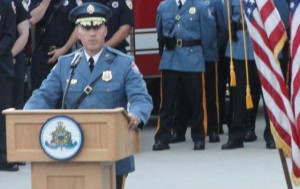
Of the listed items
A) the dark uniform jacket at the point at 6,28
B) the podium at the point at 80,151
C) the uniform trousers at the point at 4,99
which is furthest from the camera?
the uniform trousers at the point at 4,99

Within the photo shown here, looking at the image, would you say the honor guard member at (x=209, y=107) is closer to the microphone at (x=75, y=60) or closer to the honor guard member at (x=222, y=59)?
the honor guard member at (x=222, y=59)

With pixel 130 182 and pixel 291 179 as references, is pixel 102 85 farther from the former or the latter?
pixel 130 182

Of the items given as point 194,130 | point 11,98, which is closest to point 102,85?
point 11,98

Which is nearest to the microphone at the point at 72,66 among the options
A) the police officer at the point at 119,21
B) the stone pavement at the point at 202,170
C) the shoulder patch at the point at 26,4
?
the stone pavement at the point at 202,170

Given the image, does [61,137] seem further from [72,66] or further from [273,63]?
[273,63]

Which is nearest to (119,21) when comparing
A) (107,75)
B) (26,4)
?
(26,4)

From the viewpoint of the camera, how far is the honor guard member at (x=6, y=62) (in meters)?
11.6

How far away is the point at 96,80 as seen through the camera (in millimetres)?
7117

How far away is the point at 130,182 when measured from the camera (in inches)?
441

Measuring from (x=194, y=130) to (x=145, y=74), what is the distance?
1.96m

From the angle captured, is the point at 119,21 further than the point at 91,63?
Yes

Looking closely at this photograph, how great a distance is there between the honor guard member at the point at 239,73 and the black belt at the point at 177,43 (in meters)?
0.45

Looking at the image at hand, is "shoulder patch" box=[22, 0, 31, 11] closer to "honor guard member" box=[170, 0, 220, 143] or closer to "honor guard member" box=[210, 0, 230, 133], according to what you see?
"honor guard member" box=[170, 0, 220, 143]

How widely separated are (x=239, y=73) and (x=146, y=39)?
7.18 feet
